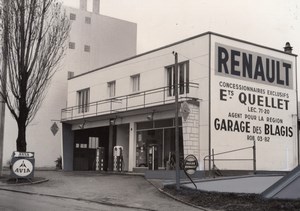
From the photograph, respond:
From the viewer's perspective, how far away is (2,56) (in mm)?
24484

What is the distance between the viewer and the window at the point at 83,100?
116 ft

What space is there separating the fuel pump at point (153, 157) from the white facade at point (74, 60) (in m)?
13.4

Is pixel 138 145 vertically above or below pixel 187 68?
below

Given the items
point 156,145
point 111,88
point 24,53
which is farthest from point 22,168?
point 111,88

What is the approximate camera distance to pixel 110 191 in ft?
62.8

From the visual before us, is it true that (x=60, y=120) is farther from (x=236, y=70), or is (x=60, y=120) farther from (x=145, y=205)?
(x=145, y=205)

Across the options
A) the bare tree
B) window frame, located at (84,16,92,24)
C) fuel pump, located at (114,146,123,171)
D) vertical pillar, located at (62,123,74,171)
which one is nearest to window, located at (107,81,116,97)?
fuel pump, located at (114,146,123,171)

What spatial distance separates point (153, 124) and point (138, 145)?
215 cm

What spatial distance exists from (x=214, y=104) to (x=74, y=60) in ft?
64.6

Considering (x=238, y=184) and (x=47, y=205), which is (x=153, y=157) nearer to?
(x=238, y=184)

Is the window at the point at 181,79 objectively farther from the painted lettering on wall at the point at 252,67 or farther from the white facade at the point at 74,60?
the white facade at the point at 74,60

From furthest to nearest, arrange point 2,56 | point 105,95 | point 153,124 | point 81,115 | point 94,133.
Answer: point 94,133 < point 81,115 < point 105,95 < point 153,124 < point 2,56

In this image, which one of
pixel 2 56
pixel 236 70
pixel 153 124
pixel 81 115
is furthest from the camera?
pixel 81 115

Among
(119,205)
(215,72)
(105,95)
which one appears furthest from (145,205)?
(105,95)
